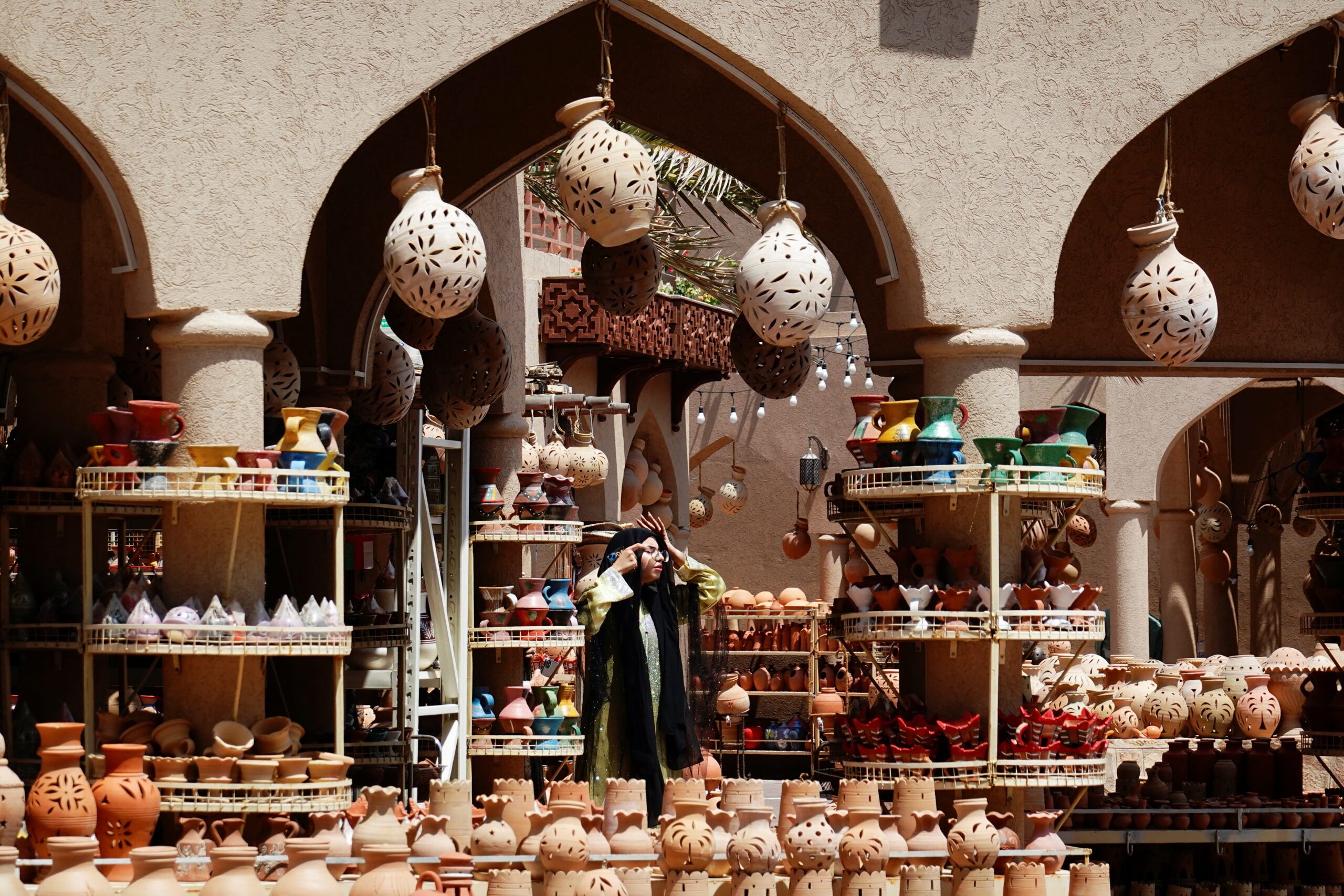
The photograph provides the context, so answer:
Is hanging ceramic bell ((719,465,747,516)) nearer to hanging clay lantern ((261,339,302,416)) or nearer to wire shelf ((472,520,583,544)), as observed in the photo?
wire shelf ((472,520,583,544))

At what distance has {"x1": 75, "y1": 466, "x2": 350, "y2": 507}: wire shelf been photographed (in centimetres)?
558

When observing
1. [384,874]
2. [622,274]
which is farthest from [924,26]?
[384,874]

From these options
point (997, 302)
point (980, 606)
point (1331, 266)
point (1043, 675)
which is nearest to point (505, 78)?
point (997, 302)

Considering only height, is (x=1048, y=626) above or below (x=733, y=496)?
below

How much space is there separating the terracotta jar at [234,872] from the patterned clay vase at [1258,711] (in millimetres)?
6421

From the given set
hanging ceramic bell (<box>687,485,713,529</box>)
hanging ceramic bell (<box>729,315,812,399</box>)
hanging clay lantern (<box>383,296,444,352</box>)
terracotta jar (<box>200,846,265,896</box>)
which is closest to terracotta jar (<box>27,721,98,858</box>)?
terracotta jar (<box>200,846,265,896</box>)

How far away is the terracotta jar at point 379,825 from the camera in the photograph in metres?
5.23

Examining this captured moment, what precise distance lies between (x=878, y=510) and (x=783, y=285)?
1.04 metres

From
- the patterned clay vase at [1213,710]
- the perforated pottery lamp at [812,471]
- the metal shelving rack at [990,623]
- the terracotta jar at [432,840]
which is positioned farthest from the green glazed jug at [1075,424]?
the perforated pottery lamp at [812,471]

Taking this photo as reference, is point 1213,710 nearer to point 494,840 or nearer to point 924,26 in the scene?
point 924,26

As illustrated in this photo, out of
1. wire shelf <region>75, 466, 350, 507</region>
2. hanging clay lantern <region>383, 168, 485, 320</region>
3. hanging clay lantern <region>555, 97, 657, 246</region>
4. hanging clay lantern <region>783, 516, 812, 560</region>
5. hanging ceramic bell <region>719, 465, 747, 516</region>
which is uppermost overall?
hanging clay lantern <region>555, 97, 657, 246</region>

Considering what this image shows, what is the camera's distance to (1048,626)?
6.11m

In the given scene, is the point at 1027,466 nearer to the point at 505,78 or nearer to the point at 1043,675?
the point at 505,78

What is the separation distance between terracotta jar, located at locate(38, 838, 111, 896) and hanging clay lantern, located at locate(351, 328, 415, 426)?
3567mm
